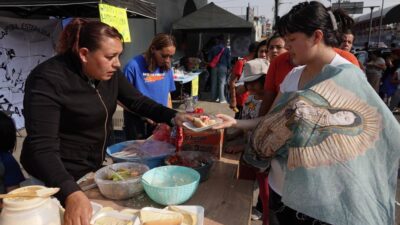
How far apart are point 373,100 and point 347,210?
1.42 ft

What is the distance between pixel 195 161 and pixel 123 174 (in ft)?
1.36

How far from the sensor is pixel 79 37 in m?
1.57

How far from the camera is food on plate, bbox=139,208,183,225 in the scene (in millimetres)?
1198

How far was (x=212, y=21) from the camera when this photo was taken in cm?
954

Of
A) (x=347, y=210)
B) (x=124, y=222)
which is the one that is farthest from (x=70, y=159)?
(x=347, y=210)

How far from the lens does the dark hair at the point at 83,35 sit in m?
1.55

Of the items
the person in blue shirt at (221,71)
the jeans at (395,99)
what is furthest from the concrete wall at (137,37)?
the jeans at (395,99)

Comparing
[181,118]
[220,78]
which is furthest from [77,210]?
[220,78]

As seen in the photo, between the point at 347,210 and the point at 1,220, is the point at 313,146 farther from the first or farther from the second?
the point at 1,220

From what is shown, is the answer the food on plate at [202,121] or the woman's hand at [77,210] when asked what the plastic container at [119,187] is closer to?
the woman's hand at [77,210]

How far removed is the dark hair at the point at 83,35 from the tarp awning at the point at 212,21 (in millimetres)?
8090

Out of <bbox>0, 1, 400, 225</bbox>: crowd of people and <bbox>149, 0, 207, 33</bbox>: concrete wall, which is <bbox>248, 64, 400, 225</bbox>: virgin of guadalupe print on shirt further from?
<bbox>149, 0, 207, 33</bbox>: concrete wall

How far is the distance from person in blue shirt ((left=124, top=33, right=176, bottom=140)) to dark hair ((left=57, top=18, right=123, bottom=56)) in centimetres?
164

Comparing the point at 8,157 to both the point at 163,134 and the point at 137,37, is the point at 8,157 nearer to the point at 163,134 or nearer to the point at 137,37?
the point at 163,134
